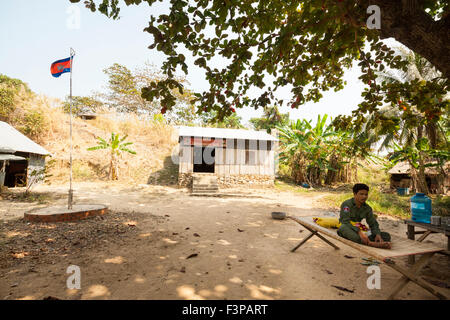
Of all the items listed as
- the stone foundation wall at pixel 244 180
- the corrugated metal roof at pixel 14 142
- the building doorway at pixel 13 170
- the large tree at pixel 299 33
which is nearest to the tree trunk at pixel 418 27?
the large tree at pixel 299 33

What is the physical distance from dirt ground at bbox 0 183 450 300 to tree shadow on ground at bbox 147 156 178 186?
945 centimetres

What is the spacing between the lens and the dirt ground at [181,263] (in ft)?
8.34

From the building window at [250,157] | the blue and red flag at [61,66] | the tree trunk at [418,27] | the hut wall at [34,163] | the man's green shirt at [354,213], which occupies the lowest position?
the man's green shirt at [354,213]

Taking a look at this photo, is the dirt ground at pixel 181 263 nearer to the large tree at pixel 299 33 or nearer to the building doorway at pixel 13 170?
the large tree at pixel 299 33

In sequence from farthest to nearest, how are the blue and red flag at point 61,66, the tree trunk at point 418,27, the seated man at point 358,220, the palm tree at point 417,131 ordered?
the palm tree at point 417,131 < the blue and red flag at point 61,66 < the seated man at point 358,220 < the tree trunk at point 418,27

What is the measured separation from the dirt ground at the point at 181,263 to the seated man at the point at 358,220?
24.7 inches

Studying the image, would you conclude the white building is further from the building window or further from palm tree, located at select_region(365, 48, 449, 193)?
palm tree, located at select_region(365, 48, 449, 193)

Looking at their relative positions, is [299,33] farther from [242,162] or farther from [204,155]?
[204,155]

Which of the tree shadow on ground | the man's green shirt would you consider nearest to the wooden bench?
the man's green shirt

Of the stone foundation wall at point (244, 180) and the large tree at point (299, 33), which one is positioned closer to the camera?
the large tree at point (299, 33)

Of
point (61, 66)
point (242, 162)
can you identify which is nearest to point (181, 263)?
point (61, 66)

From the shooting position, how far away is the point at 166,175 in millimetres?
16297

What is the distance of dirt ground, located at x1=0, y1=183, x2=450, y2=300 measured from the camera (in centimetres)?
254
